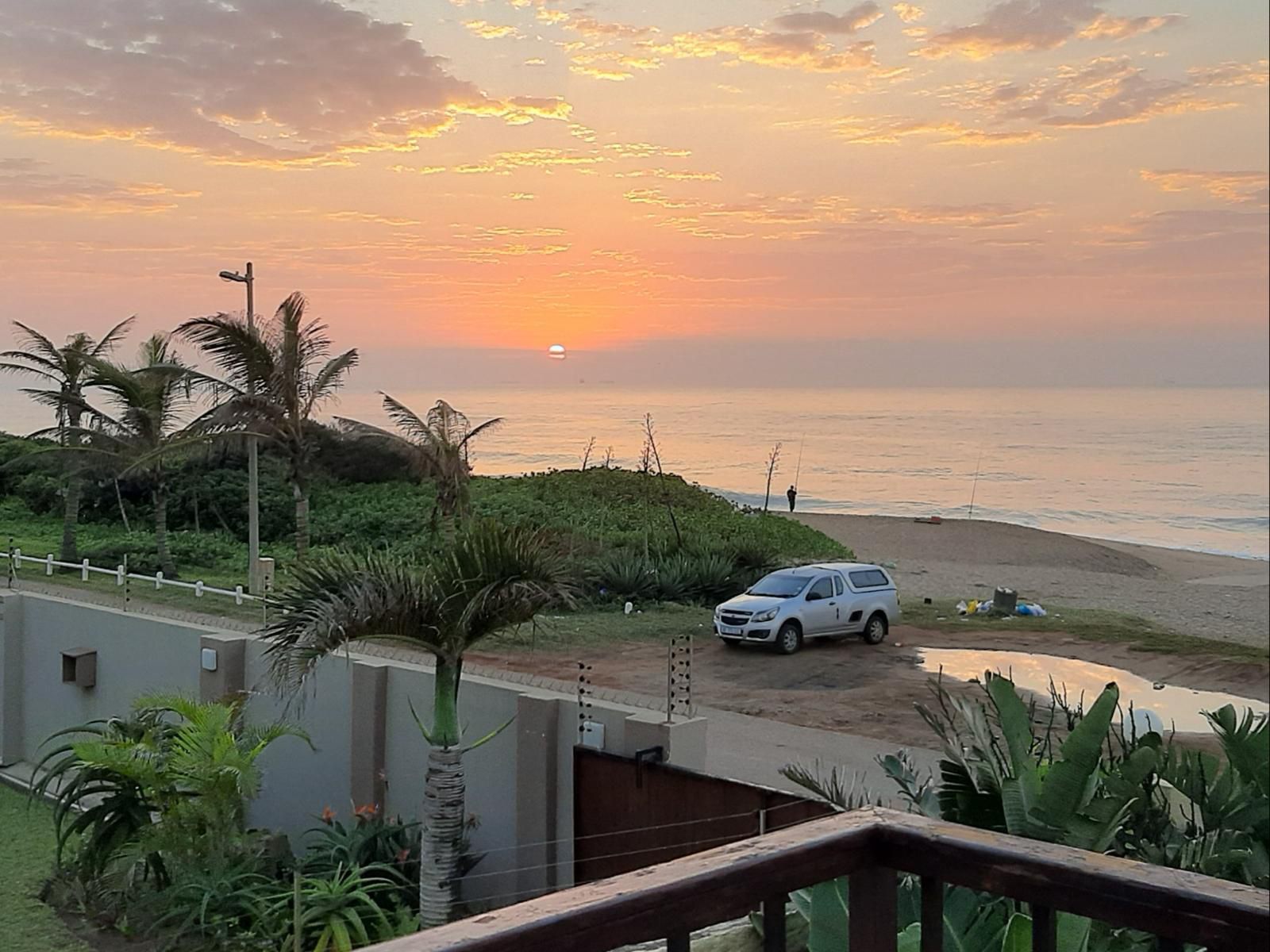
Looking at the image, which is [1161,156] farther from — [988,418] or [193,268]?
[193,268]

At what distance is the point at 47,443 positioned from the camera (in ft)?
11.5

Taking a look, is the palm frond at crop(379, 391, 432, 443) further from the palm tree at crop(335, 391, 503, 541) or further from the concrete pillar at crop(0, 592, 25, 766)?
the concrete pillar at crop(0, 592, 25, 766)

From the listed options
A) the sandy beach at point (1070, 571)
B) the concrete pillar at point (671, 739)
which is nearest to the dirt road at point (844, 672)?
the sandy beach at point (1070, 571)

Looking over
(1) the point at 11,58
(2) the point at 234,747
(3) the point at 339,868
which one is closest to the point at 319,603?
(2) the point at 234,747

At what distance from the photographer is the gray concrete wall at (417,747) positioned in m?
4.60

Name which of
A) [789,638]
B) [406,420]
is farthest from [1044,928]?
[789,638]

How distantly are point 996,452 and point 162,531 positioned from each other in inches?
132

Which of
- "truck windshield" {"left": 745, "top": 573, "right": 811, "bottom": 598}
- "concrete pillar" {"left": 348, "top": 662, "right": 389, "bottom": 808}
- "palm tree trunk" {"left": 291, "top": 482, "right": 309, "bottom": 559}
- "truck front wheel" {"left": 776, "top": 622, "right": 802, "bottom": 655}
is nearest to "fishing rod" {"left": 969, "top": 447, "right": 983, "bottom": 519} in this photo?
"truck windshield" {"left": 745, "top": 573, "right": 811, "bottom": 598}

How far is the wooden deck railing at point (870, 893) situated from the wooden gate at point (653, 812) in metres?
3.04

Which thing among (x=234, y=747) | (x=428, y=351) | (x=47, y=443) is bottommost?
(x=234, y=747)

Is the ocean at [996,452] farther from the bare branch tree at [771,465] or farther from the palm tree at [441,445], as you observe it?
the palm tree at [441,445]

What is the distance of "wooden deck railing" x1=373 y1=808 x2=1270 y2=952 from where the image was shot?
957 mm

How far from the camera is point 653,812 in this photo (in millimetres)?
4641

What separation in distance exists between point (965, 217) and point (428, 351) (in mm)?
2418
